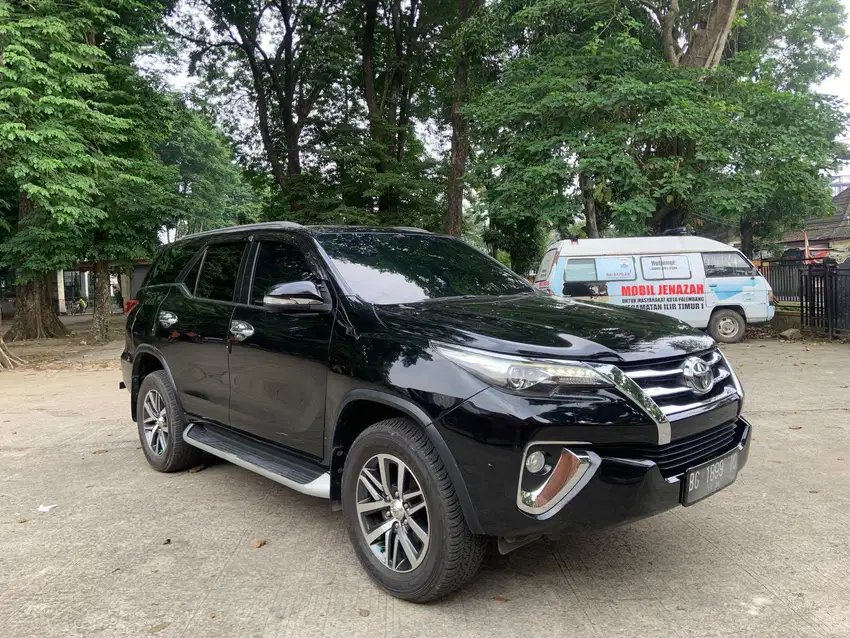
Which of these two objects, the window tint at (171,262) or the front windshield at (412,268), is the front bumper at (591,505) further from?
the window tint at (171,262)

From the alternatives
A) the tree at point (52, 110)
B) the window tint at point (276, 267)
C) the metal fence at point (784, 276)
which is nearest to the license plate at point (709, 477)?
the window tint at point (276, 267)

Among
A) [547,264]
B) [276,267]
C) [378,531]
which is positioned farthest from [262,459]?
[547,264]

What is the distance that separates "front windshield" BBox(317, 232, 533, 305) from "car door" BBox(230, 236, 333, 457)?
8.7 inches

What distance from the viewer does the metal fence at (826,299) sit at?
41.1 ft

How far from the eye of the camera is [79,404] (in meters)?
8.28

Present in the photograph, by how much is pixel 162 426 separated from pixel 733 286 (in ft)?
38.3

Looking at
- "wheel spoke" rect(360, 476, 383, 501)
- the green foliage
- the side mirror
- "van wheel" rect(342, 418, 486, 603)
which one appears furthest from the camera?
the green foliage

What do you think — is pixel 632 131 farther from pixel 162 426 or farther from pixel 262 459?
pixel 262 459

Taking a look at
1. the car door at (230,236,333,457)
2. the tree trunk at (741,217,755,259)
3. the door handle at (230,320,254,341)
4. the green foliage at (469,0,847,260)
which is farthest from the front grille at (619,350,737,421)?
the tree trunk at (741,217,755,259)

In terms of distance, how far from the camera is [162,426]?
5.10m

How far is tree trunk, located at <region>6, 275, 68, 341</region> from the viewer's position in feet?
55.1

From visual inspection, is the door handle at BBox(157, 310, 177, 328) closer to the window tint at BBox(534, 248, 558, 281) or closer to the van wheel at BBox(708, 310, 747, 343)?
the window tint at BBox(534, 248, 558, 281)

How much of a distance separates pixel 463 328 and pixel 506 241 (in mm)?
25318

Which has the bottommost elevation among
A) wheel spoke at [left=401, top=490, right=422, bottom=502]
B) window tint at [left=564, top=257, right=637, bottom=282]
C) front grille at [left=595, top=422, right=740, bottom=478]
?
wheel spoke at [left=401, top=490, right=422, bottom=502]
